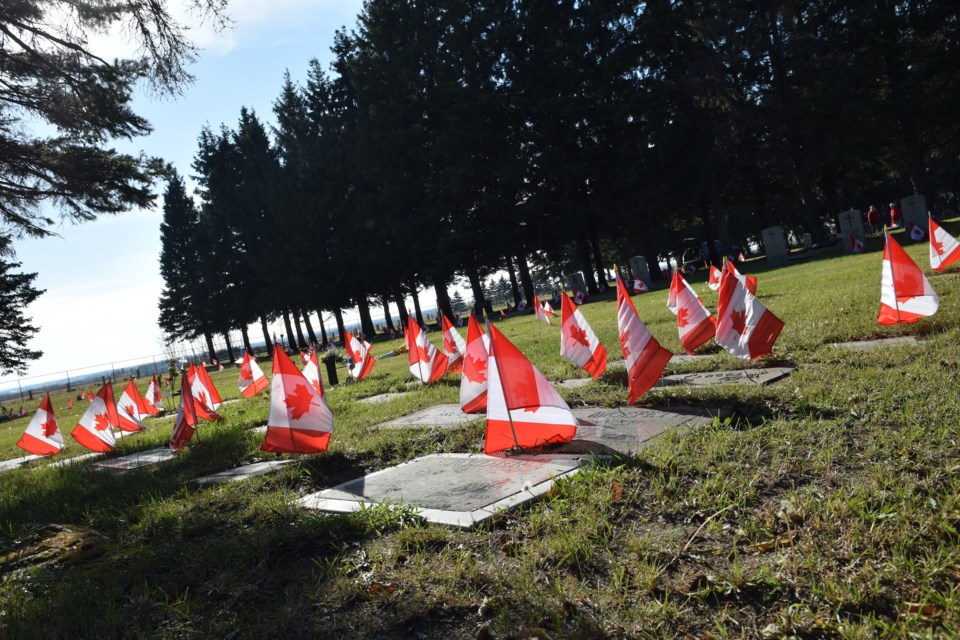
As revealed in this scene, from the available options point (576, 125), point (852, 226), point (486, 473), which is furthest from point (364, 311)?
point (486, 473)

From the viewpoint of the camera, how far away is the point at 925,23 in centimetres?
2869

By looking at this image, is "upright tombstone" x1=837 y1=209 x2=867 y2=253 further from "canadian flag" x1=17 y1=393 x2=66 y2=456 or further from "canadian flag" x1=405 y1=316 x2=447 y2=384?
"canadian flag" x1=17 y1=393 x2=66 y2=456

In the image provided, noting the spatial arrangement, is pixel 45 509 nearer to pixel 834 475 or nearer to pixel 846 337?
pixel 834 475

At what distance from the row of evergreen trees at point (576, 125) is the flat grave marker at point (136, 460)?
25569mm

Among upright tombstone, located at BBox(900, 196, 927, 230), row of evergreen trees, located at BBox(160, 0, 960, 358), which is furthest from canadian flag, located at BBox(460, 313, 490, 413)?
row of evergreen trees, located at BBox(160, 0, 960, 358)

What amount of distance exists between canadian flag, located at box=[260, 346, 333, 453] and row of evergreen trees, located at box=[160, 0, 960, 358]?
2694 centimetres

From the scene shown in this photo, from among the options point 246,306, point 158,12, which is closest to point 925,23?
point 158,12

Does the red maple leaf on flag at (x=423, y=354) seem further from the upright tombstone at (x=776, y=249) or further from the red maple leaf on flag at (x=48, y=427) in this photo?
the upright tombstone at (x=776, y=249)

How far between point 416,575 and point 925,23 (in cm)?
3603

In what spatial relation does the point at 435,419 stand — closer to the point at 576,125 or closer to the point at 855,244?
the point at 855,244

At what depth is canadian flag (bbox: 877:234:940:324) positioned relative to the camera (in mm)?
6699

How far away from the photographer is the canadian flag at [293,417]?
17.3 ft

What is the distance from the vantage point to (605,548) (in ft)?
8.95

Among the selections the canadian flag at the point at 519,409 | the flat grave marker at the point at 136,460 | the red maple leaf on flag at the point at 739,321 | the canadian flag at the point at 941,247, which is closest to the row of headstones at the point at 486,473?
the canadian flag at the point at 519,409
